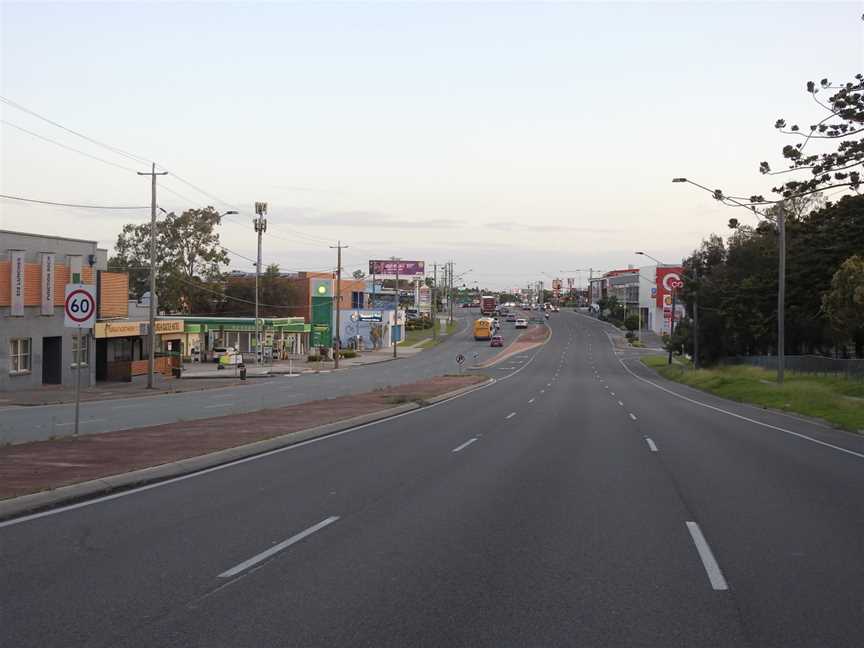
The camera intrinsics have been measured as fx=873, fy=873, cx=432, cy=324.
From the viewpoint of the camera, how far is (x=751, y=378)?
49.5 meters

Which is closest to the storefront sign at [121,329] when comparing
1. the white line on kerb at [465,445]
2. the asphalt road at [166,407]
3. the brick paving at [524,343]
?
the asphalt road at [166,407]

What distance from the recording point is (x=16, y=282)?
1602 inches

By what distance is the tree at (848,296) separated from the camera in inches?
1485

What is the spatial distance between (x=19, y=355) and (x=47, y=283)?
12.4ft

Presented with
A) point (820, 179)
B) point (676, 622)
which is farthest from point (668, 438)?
point (676, 622)

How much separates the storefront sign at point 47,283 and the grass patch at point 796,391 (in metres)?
33.5

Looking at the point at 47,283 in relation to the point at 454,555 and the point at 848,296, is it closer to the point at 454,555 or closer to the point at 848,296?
the point at 848,296

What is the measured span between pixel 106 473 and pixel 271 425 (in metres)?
8.23

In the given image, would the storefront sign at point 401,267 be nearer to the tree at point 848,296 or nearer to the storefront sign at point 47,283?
the storefront sign at point 47,283

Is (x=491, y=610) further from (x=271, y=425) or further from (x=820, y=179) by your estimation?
(x=820, y=179)

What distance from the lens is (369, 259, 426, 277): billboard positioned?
14762 cm

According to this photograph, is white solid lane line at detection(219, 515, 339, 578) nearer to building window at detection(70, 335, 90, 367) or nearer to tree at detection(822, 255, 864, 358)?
tree at detection(822, 255, 864, 358)

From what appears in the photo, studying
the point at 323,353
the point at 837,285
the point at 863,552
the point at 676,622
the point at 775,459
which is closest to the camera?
the point at 676,622

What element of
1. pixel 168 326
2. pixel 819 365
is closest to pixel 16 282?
pixel 168 326
